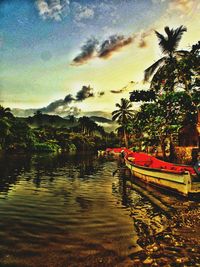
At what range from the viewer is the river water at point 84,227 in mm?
6207

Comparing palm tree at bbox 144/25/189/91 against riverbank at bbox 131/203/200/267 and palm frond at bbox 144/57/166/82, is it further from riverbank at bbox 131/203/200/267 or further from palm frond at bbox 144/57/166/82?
riverbank at bbox 131/203/200/267

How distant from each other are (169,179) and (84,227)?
7.11 m

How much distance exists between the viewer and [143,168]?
18.0m

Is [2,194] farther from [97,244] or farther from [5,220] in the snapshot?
[97,244]

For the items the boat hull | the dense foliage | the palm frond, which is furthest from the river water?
the palm frond

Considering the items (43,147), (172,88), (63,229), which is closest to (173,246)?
(63,229)

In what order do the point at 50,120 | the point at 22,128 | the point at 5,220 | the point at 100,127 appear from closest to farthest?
the point at 5,220
the point at 22,128
the point at 100,127
the point at 50,120

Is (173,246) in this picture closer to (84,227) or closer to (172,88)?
(84,227)

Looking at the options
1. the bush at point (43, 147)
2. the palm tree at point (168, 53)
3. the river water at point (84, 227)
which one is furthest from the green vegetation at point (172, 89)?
the bush at point (43, 147)

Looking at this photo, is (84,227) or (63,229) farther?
(84,227)

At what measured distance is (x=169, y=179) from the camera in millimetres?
14305

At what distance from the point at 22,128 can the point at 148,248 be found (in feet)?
199

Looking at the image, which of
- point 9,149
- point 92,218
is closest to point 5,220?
point 92,218

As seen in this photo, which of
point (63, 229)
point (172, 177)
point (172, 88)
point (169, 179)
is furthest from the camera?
point (172, 88)
